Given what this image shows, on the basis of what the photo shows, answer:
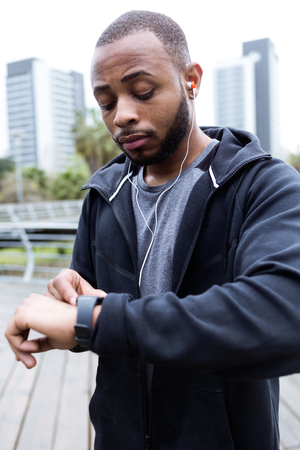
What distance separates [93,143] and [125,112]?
30.7 m

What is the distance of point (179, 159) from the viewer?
1.29 m

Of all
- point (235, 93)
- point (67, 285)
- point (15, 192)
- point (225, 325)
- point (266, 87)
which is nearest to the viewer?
point (225, 325)

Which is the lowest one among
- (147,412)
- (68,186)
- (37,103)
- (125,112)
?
(68,186)

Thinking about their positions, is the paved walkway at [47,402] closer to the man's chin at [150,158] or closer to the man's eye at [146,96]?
the man's chin at [150,158]

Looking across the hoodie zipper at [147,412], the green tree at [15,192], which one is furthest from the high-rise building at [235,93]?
the hoodie zipper at [147,412]

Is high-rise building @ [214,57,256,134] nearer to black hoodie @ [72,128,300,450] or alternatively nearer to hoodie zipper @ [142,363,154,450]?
black hoodie @ [72,128,300,450]

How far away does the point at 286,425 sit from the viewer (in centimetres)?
230

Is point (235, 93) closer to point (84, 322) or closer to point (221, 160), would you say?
point (221, 160)

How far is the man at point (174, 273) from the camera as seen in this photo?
714 mm

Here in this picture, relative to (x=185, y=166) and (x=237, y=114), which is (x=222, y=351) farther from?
(x=237, y=114)

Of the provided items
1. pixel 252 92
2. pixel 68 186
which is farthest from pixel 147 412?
pixel 252 92

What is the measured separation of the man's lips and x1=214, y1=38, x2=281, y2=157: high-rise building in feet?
296

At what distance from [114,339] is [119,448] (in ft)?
2.33

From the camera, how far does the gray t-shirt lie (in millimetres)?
1194
